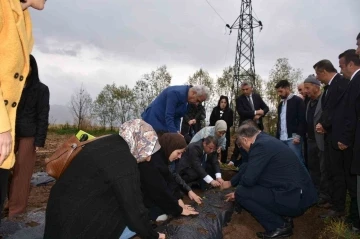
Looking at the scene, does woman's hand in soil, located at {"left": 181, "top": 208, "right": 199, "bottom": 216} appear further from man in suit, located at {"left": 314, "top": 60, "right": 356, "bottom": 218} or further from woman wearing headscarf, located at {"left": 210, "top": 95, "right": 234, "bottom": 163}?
woman wearing headscarf, located at {"left": 210, "top": 95, "right": 234, "bottom": 163}

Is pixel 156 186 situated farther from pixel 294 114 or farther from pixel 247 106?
pixel 247 106

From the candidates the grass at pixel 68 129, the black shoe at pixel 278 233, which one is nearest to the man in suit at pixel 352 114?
the black shoe at pixel 278 233

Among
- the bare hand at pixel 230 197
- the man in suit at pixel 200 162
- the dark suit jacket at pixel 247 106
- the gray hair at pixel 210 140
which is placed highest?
the dark suit jacket at pixel 247 106

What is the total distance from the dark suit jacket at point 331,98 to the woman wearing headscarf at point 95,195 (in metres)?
2.73

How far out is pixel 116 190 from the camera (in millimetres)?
1901

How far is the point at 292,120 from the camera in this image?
205 inches

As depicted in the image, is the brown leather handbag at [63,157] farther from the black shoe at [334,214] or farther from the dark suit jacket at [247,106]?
the dark suit jacket at [247,106]

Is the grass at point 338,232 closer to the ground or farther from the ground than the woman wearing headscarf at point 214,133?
closer to the ground

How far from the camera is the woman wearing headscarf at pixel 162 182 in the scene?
2.53 m

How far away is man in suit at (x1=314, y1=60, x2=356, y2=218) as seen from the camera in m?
3.49

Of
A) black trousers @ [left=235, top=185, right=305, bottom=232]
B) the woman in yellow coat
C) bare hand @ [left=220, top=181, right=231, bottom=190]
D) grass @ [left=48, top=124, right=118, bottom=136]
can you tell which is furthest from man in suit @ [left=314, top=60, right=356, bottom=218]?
grass @ [left=48, top=124, right=118, bottom=136]

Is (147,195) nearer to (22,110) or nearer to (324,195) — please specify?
Answer: (22,110)

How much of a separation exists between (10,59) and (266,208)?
2.83 meters

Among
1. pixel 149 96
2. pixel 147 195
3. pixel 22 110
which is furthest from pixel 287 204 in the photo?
pixel 149 96
